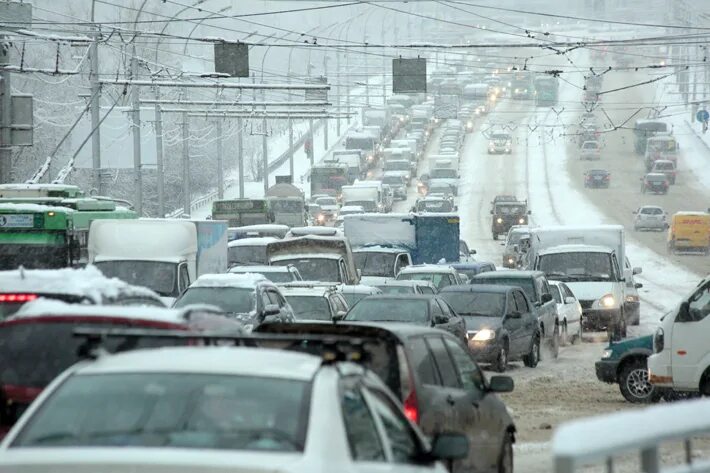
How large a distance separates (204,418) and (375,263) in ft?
100

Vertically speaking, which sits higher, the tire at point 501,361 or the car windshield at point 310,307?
the car windshield at point 310,307

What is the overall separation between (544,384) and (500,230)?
48.1 m

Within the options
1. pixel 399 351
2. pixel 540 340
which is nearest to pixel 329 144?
pixel 540 340

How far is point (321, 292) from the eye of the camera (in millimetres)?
24750

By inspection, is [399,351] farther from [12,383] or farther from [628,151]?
[628,151]

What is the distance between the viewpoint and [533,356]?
27.1 metres

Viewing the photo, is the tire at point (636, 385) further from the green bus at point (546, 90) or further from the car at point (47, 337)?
the green bus at point (546, 90)

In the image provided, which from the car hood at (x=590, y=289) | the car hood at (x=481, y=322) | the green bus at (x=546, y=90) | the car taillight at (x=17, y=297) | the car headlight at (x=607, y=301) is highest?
the green bus at (x=546, y=90)

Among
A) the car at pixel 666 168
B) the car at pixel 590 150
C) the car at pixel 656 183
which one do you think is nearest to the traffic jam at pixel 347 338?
the car at pixel 656 183

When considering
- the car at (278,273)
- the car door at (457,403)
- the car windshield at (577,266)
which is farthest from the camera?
the car windshield at (577,266)

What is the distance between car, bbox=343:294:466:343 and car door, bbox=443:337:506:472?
10.2 metres

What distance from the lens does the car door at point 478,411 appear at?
1123 centimetres

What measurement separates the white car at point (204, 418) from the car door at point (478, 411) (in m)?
4.05

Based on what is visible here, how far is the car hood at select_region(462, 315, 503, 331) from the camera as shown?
83.5 ft
